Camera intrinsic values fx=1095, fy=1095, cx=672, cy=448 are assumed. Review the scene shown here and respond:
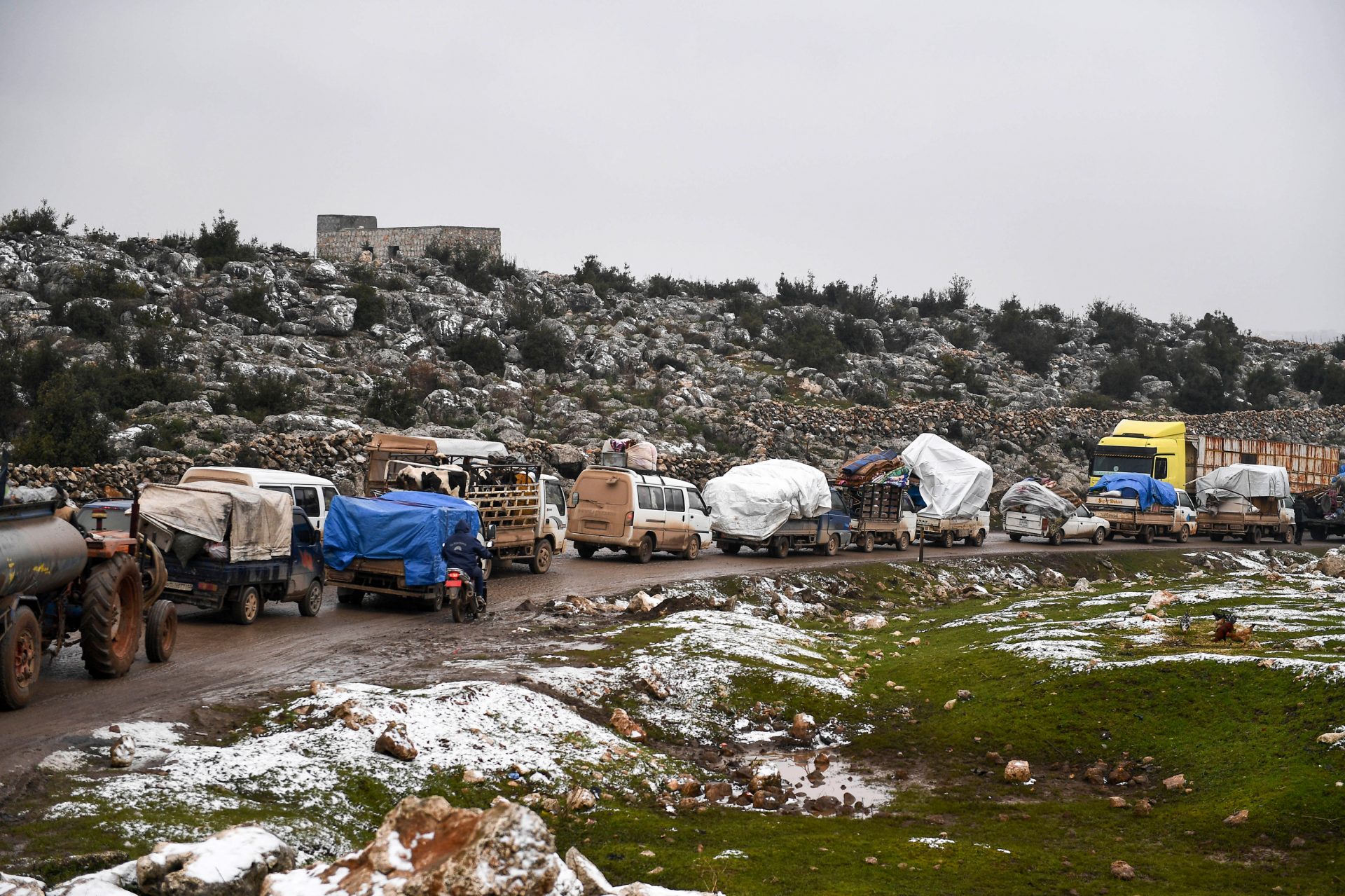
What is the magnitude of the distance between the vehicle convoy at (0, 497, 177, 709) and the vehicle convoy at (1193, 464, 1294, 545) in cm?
3884

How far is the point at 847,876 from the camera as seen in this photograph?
732 cm

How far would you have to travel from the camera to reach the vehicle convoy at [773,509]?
2962cm

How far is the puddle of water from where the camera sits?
9953 mm

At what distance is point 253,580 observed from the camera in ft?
52.6

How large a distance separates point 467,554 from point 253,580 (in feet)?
10.7

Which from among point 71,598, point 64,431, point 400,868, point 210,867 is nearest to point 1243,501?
point 64,431

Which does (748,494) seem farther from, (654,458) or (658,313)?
(658,313)

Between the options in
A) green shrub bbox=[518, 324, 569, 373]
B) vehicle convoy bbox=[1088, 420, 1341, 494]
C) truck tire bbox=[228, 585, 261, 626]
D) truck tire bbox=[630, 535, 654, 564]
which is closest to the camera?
truck tire bbox=[228, 585, 261, 626]

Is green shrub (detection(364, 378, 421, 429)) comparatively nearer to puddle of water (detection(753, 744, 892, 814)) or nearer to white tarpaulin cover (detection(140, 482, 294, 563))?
white tarpaulin cover (detection(140, 482, 294, 563))

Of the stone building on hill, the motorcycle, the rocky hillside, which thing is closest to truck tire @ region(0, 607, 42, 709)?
the motorcycle

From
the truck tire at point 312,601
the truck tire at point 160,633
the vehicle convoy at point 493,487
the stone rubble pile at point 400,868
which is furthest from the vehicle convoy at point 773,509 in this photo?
the stone rubble pile at point 400,868

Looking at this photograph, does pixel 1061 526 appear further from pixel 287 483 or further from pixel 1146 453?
pixel 287 483

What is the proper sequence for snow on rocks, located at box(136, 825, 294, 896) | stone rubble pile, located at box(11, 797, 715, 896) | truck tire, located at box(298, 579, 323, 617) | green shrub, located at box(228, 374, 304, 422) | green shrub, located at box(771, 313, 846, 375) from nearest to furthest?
stone rubble pile, located at box(11, 797, 715, 896)
snow on rocks, located at box(136, 825, 294, 896)
truck tire, located at box(298, 579, 323, 617)
green shrub, located at box(228, 374, 304, 422)
green shrub, located at box(771, 313, 846, 375)

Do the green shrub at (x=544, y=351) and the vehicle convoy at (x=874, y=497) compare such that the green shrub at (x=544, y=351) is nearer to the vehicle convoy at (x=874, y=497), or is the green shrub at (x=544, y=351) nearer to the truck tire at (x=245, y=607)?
the vehicle convoy at (x=874, y=497)
